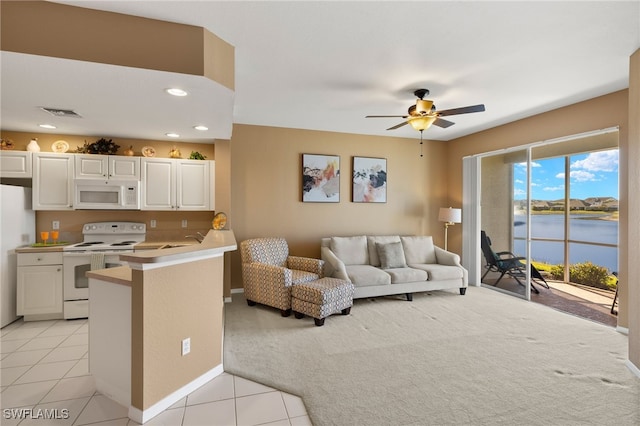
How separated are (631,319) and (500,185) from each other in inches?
134

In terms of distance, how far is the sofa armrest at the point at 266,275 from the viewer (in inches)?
150

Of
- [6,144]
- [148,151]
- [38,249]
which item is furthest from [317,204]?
[6,144]

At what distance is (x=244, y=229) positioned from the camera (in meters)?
4.84

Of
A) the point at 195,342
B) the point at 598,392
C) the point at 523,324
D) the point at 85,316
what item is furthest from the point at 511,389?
the point at 85,316

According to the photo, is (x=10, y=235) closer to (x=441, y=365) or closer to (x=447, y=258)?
(x=441, y=365)

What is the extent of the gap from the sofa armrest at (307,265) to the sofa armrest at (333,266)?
16 cm

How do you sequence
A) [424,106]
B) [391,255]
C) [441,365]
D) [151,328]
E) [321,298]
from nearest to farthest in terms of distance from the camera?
1. [151,328]
2. [441,365]
3. [424,106]
4. [321,298]
5. [391,255]

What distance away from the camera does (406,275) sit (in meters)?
4.53

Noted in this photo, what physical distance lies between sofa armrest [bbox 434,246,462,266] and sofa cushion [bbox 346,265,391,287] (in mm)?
1365

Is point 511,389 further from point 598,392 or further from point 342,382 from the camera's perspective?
point 342,382

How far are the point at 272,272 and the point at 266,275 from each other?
130 mm

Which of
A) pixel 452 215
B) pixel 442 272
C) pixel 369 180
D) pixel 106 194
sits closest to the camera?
pixel 106 194

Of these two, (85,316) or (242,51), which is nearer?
(242,51)

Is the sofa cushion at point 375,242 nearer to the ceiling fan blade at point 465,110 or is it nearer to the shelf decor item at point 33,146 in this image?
the ceiling fan blade at point 465,110
